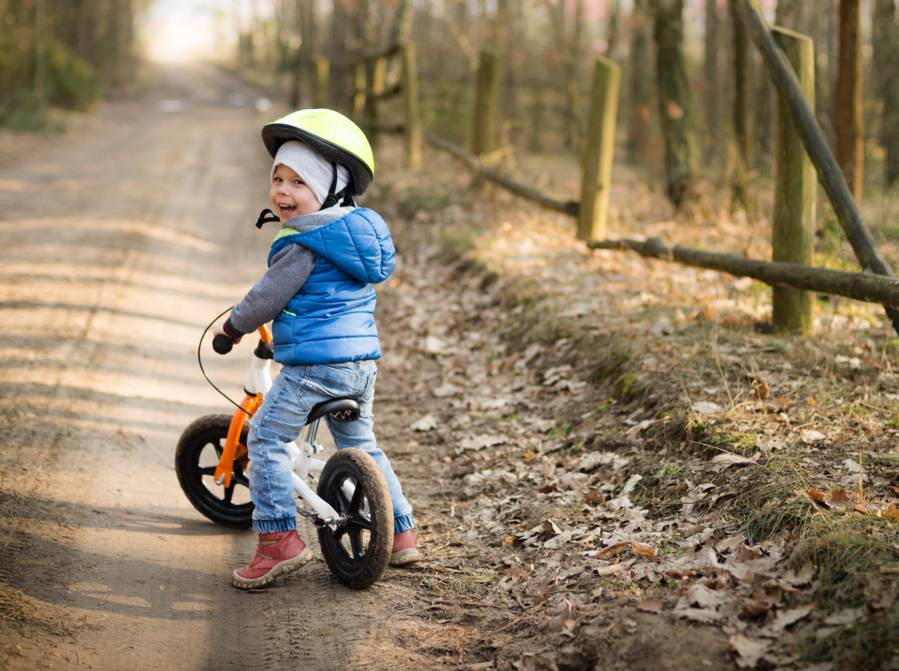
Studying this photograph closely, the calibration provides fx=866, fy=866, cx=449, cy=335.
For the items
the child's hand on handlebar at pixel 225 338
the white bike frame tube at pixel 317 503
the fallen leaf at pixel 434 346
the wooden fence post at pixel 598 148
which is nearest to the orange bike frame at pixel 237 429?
the child's hand on handlebar at pixel 225 338

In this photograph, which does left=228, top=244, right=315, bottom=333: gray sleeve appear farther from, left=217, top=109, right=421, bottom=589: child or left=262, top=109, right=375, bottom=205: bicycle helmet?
left=262, top=109, right=375, bottom=205: bicycle helmet

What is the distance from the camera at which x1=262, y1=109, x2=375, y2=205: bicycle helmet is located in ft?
12.5

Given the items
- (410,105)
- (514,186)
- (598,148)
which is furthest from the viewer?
(410,105)

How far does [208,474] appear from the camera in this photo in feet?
15.5

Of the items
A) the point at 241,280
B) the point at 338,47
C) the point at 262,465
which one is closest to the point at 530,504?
the point at 262,465

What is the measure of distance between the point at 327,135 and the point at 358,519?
1.79m

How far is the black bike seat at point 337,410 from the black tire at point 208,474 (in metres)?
0.76

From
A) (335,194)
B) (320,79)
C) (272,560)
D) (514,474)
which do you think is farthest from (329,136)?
(320,79)

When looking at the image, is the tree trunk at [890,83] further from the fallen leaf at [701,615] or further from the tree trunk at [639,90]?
the fallen leaf at [701,615]

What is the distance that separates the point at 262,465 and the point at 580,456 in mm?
2044

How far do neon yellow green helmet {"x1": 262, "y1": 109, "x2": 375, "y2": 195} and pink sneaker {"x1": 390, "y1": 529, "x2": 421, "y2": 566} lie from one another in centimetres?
180

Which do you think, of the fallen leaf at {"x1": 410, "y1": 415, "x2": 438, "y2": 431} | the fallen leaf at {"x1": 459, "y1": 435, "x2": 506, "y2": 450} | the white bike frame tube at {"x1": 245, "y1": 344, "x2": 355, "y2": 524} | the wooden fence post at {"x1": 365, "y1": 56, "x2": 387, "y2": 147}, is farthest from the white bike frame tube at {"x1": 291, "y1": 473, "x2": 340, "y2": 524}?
the wooden fence post at {"x1": 365, "y1": 56, "x2": 387, "y2": 147}

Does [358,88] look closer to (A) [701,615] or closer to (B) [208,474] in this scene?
(B) [208,474]

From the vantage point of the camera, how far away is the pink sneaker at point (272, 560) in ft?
13.3
